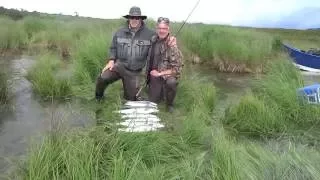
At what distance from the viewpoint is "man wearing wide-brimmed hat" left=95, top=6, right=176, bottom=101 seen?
7.91 meters

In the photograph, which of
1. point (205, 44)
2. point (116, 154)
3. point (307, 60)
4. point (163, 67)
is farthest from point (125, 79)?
point (307, 60)

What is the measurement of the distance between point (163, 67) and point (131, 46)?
0.69m

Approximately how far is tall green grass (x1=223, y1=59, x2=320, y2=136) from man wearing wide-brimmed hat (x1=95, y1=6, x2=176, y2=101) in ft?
5.57

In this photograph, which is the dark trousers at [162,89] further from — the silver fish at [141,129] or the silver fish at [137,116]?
the silver fish at [141,129]

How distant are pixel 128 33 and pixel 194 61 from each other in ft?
24.7

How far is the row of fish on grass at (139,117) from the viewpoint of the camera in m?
5.39

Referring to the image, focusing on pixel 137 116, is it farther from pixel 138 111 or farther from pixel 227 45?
pixel 227 45

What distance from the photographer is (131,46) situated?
26.3ft

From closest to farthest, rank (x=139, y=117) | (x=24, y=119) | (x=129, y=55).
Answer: (x=139, y=117)
(x=24, y=119)
(x=129, y=55)

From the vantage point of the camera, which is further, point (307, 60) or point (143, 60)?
point (307, 60)

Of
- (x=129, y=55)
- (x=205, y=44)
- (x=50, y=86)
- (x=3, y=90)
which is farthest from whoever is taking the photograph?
(x=205, y=44)

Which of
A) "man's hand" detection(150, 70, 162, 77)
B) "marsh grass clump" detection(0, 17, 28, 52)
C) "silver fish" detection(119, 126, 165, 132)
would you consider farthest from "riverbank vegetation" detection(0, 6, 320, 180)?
"marsh grass clump" detection(0, 17, 28, 52)

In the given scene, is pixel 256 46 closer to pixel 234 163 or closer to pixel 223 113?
pixel 223 113

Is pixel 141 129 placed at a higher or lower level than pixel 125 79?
lower
